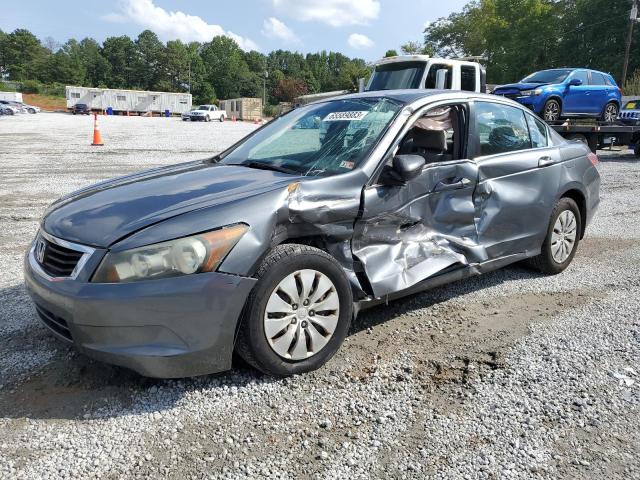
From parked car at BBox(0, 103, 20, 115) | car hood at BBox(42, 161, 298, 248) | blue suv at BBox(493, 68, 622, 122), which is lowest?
car hood at BBox(42, 161, 298, 248)

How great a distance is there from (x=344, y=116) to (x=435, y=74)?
8372mm

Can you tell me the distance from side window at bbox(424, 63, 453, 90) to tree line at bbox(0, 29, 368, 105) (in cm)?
9628

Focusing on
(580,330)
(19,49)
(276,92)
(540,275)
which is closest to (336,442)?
(580,330)

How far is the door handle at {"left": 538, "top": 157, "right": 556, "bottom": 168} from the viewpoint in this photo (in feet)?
14.7

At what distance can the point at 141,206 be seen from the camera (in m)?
2.89

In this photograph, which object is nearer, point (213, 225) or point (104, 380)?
point (213, 225)

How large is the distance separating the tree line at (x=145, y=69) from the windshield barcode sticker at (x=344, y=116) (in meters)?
105

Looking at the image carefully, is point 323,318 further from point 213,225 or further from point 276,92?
point 276,92

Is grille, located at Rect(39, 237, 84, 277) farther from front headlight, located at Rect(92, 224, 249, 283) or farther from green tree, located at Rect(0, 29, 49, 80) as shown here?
green tree, located at Rect(0, 29, 49, 80)

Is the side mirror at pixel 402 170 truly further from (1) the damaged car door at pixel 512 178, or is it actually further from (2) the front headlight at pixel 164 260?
(2) the front headlight at pixel 164 260

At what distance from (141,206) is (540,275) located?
3632mm

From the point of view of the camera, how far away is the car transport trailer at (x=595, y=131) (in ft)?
43.2

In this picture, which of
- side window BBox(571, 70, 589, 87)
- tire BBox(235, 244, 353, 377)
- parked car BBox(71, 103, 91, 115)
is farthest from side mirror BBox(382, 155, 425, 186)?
parked car BBox(71, 103, 91, 115)

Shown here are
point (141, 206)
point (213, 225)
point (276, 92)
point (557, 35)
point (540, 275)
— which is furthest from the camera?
point (276, 92)
